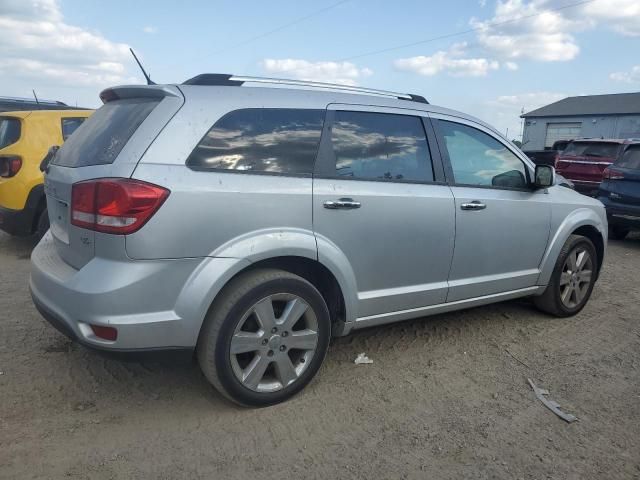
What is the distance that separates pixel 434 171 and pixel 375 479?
2062mm

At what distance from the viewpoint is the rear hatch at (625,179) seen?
814 centimetres

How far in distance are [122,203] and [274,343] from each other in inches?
43.4

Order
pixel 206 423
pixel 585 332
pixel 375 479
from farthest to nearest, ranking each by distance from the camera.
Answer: pixel 585 332, pixel 206 423, pixel 375 479

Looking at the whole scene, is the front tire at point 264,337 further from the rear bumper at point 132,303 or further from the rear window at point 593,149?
the rear window at point 593,149

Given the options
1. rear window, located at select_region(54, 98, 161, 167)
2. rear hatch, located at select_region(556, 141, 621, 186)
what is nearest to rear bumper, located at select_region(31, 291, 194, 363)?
rear window, located at select_region(54, 98, 161, 167)

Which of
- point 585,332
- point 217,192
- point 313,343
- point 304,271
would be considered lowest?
point 585,332

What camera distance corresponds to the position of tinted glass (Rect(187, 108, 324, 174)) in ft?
9.15

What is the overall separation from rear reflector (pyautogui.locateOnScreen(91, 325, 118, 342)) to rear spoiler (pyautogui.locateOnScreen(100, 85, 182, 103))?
1.24m

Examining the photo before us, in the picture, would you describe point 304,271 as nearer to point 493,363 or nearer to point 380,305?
point 380,305

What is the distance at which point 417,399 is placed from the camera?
10.5 ft

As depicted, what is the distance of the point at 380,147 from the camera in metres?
3.43

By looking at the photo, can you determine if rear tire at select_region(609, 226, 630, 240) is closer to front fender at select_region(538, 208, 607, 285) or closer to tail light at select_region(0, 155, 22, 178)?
front fender at select_region(538, 208, 607, 285)

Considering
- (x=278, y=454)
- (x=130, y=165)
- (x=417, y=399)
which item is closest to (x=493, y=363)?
(x=417, y=399)

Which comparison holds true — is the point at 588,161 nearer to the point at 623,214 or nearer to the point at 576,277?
the point at 623,214
